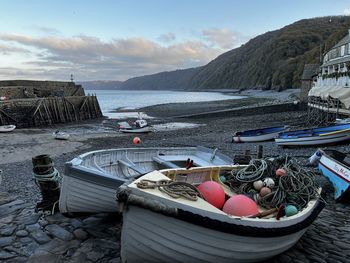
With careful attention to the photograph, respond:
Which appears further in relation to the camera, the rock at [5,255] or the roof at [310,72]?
the roof at [310,72]

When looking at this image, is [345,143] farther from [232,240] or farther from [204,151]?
[232,240]

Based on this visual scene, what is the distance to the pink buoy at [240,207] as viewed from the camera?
5253mm

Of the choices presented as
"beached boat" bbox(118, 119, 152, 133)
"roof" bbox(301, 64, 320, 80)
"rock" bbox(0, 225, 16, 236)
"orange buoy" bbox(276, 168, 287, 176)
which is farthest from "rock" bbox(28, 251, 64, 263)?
"roof" bbox(301, 64, 320, 80)

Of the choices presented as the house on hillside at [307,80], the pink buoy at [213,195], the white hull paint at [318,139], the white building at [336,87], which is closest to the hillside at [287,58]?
the house on hillside at [307,80]

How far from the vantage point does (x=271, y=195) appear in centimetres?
615

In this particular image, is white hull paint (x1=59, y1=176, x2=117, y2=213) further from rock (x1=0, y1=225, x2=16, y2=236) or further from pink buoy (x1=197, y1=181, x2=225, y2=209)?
pink buoy (x1=197, y1=181, x2=225, y2=209)

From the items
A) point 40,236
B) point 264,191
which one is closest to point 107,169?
point 40,236

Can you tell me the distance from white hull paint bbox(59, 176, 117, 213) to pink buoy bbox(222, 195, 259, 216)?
254 centimetres

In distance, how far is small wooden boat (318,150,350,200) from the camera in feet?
28.0

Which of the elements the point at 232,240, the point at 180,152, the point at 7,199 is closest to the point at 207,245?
the point at 232,240

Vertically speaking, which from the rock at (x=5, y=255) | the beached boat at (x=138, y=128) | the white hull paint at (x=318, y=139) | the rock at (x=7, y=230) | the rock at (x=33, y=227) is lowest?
the beached boat at (x=138, y=128)

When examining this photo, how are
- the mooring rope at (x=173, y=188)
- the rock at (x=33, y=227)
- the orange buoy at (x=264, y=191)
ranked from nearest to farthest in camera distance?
1. the mooring rope at (x=173, y=188)
2. the orange buoy at (x=264, y=191)
3. the rock at (x=33, y=227)

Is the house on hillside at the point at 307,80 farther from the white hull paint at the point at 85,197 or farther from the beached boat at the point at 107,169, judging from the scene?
the white hull paint at the point at 85,197

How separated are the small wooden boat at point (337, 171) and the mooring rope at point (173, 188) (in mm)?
5227
